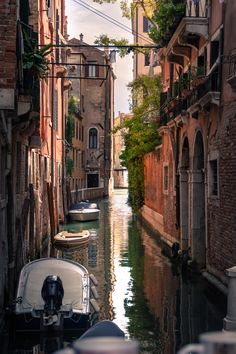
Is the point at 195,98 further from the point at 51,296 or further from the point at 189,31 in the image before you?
the point at 51,296

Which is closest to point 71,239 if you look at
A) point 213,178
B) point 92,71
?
point 213,178

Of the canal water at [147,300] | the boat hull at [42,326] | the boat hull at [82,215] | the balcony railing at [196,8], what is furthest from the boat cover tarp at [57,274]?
the boat hull at [82,215]

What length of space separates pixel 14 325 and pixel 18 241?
3.04 metres

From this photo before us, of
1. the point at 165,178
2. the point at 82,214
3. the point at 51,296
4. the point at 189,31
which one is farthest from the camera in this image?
the point at 82,214

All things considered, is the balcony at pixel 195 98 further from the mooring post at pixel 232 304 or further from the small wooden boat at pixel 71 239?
the mooring post at pixel 232 304

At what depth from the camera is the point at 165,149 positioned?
19.6 m

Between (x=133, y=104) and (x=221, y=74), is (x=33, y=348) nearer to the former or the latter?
(x=221, y=74)

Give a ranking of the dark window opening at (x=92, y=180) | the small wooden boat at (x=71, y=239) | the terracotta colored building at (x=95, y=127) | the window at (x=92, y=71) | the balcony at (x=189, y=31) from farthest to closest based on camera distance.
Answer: the dark window opening at (x=92, y=180) → the terracotta colored building at (x=95, y=127) → the window at (x=92, y=71) → the small wooden boat at (x=71, y=239) → the balcony at (x=189, y=31)

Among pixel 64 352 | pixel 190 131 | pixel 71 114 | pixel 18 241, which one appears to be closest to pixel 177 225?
pixel 190 131

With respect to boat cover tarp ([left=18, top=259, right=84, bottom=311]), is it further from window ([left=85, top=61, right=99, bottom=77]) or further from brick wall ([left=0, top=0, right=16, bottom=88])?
window ([left=85, top=61, right=99, bottom=77])

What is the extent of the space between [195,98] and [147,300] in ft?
14.8

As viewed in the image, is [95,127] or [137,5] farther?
[95,127]

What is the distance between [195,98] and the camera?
12.8m

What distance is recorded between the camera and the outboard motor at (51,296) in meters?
8.13
